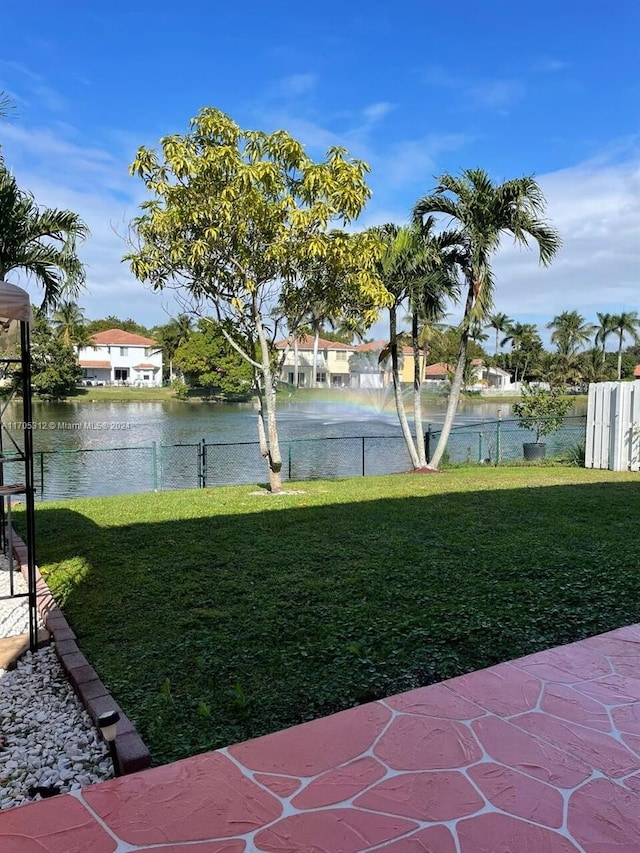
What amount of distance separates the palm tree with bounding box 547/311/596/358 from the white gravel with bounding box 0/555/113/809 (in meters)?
64.5

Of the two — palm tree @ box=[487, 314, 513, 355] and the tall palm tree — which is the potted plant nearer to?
the tall palm tree

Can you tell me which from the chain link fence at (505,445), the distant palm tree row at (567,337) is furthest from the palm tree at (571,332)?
the chain link fence at (505,445)

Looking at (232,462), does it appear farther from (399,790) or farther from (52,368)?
(52,368)

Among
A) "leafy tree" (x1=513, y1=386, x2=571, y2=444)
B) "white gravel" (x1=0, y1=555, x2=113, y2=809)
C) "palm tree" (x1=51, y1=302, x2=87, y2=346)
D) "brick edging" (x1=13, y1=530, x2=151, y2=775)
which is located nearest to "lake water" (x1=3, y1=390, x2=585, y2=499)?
"leafy tree" (x1=513, y1=386, x2=571, y2=444)

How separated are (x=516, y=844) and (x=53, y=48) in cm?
1116

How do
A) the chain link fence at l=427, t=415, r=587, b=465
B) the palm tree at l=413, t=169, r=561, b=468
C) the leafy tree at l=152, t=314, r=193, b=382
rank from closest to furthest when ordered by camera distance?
the palm tree at l=413, t=169, r=561, b=468 < the chain link fence at l=427, t=415, r=587, b=465 < the leafy tree at l=152, t=314, r=193, b=382

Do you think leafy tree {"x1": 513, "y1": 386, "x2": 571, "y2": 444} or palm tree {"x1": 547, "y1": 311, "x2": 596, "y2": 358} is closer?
leafy tree {"x1": 513, "y1": 386, "x2": 571, "y2": 444}

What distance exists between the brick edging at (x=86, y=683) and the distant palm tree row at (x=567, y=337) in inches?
2283

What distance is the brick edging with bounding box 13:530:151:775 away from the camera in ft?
8.52

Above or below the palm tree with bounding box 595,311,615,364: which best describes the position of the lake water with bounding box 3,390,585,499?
below

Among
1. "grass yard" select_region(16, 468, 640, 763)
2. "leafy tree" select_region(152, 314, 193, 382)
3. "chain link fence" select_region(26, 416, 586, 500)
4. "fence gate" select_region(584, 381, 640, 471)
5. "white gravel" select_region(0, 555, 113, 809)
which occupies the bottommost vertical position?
"chain link fence" select_region(26, 416, 586, 500)

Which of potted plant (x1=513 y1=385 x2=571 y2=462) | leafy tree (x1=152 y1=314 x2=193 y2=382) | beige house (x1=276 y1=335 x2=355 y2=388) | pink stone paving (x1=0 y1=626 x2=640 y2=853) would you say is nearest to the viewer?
pink stone paving (x1=0 y1=626 x2=640 y2=853)

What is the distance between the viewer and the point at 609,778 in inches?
96.7

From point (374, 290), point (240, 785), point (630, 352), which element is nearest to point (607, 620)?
point (240, 785)
